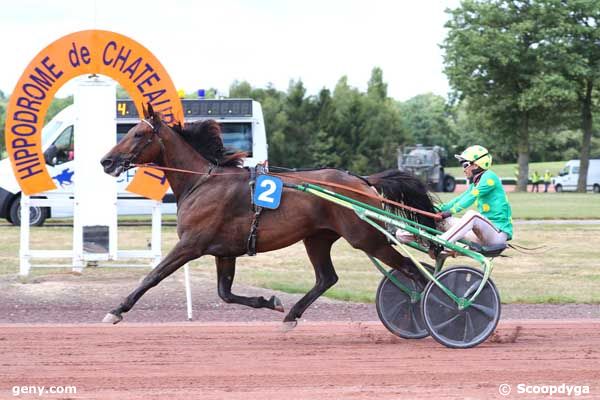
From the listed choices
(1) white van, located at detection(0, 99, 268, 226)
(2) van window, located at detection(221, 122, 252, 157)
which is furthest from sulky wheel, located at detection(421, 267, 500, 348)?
(2) van window, located at detection(221, 122, 252, 157)

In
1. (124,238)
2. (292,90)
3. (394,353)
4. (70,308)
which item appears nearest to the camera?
(394,353)

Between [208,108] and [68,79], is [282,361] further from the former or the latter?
[208,108]

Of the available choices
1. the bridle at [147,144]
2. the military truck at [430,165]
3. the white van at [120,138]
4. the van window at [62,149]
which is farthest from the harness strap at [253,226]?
the military truck at [430,165]

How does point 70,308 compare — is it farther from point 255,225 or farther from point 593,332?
point 593,332

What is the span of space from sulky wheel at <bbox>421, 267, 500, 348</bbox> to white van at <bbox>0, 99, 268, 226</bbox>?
12.3 metres

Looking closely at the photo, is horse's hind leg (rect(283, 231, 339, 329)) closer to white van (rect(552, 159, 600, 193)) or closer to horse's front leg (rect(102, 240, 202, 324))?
horse's front leg (rect(102, 240, 202, 324))

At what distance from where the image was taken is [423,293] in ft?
25.0

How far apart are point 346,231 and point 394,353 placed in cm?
112

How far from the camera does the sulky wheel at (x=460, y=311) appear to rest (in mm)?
7574

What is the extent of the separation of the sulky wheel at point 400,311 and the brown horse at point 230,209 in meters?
0.26

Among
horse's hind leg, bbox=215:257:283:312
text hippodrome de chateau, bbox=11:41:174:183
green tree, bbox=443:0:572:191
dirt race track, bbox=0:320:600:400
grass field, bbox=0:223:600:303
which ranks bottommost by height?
grass field, bbox=0:223:600:303

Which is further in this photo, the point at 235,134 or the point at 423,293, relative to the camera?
the point at 235,134

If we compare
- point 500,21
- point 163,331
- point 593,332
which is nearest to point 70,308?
point 163,331

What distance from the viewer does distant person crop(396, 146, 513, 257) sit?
7605 millimetres
